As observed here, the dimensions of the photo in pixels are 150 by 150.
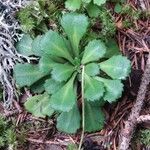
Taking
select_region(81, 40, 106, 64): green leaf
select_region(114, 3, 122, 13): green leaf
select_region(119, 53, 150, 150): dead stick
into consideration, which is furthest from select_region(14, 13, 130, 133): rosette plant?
select_region(114, 3, 122, 13): green leaf

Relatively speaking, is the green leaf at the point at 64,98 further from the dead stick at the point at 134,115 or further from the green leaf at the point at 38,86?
the dead stick at the point at 134,115

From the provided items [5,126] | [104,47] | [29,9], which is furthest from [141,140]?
[29,9]

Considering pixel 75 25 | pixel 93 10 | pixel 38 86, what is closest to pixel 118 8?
pixel 93 10

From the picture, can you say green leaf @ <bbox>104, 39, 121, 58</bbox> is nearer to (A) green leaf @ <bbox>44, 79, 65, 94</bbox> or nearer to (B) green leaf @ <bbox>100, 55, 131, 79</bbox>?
(B) green leaf @ <bbox>100, 55, 131, 79</bbox>

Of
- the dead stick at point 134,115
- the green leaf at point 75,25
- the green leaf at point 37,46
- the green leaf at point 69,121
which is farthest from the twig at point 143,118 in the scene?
the green leaf at point 37,46

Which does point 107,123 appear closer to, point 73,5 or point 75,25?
point 75,25
